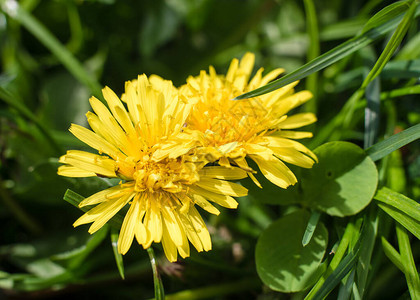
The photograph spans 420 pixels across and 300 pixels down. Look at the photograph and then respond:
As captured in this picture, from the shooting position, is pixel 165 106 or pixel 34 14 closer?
pixel 165 106

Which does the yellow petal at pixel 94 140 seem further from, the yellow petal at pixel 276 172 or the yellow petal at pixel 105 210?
the yellow petal at pixel 276 172

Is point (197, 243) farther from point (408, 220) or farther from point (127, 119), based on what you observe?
point (408, 220)

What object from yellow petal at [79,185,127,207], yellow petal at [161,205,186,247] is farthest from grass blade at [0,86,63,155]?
yellow petal at [161,205,186,247]

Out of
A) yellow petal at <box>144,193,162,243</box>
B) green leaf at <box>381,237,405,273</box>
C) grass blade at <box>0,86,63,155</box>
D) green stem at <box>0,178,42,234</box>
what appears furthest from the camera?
green stem at <box>0,178,42,234</box>

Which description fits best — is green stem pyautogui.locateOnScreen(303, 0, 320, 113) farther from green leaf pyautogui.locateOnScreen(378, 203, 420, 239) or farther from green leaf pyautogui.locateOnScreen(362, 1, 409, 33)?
green leaf pyautogui.locateOnScreen(378, 203, 420, 239)

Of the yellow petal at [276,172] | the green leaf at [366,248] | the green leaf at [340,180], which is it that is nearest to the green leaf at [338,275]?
the green leaf at [366,248]

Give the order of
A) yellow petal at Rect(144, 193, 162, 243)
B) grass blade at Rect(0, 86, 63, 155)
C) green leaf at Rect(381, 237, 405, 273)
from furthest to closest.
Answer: grass blade at Rect(0, 86, 63, 155) → green leaf at Rect(381, 237, 405, 273) → yellow petal at Rect(144, 193, 162, 243)

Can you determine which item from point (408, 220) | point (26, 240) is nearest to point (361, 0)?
point (408, 220)

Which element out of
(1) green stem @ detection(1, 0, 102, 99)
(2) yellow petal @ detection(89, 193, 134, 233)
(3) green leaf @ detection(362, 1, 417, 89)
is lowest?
(2) yellow petal @ detection(89, 193, 134, 233)
